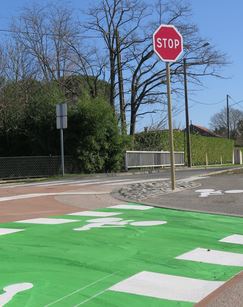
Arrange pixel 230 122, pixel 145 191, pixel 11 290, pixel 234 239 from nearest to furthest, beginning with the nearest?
pixel 11 290 → pixel 234 239 → pixel 145 191 → pixel 230 122

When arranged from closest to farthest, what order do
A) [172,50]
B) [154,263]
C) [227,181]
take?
[154,263], [172,50], [227,181]

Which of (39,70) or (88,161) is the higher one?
(39,70)

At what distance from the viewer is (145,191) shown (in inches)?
570

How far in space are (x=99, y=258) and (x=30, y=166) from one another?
20.7 m

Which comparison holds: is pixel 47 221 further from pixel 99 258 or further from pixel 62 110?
pixel 62 110

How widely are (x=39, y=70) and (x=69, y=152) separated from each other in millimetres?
10452

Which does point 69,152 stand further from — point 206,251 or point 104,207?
point 206,251

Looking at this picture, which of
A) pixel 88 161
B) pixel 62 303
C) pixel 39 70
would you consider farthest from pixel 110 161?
pixel 62 303

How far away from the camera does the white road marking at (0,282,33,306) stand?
16.7 ft

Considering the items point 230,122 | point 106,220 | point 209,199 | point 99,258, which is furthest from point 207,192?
point 230,122

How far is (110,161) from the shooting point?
30328 millimetres

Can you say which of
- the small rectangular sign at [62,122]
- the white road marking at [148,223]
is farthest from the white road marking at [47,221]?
the small rectangular sign at [62,122]

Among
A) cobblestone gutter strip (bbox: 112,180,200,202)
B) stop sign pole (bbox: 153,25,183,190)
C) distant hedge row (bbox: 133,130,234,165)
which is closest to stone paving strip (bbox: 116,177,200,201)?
cobblestone gutter strip (bbox: 112,180,200,202)

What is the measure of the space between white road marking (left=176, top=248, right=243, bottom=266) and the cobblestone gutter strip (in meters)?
5.66
